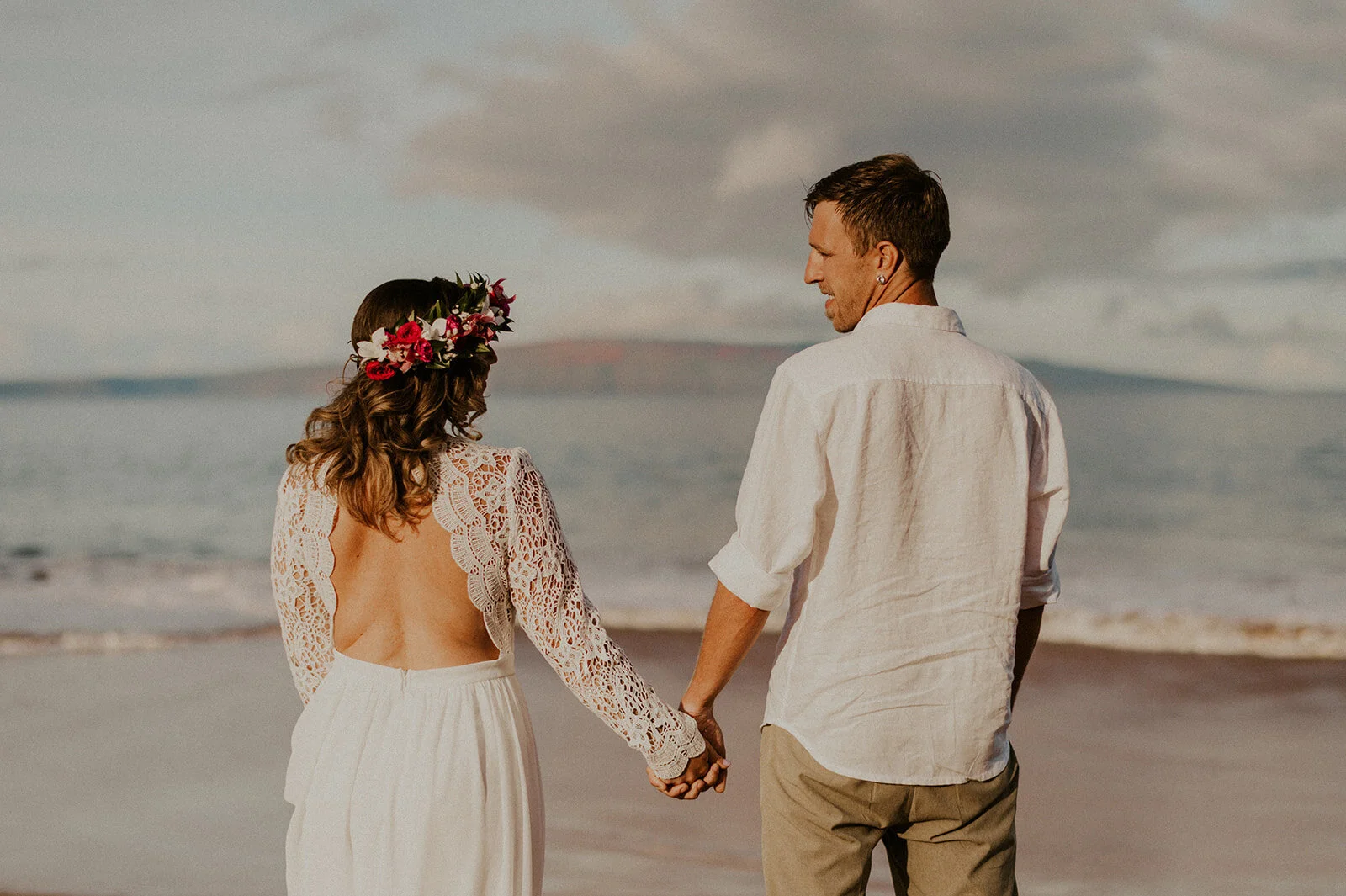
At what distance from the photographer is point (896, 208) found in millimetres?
1786

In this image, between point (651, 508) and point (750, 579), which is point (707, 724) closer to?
point (750, 579)

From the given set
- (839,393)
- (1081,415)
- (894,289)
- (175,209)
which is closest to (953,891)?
(839,393)

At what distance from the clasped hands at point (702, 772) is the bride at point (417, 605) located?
10.8 inches

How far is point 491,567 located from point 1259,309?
23.9 m

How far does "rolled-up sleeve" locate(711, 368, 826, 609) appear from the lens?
1.69 metres

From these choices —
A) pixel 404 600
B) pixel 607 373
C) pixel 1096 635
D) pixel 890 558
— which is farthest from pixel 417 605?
pixel 607 373

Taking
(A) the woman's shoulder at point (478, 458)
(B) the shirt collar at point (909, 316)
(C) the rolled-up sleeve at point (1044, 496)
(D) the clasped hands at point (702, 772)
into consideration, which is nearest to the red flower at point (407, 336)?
(A) the woman's shoulder at point (478, 458)

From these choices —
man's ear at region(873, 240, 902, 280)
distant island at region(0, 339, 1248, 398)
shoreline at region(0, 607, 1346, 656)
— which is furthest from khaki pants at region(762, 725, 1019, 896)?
distant island at region(0, 339, 1248, 398)

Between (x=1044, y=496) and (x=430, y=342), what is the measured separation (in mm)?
1033

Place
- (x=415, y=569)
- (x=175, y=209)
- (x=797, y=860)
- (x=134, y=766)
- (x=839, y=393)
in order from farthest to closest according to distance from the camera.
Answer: (x=175, y=209)
(x=134, y=766)
(x=415, y=569)
(x=797, y=860)
(x=839, y=393)

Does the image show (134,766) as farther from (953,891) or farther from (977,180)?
(977,180)

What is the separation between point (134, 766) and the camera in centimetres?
454

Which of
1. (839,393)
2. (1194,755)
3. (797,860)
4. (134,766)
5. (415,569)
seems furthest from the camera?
(1194,755)

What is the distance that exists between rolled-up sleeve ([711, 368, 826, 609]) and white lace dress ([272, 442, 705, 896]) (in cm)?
45
